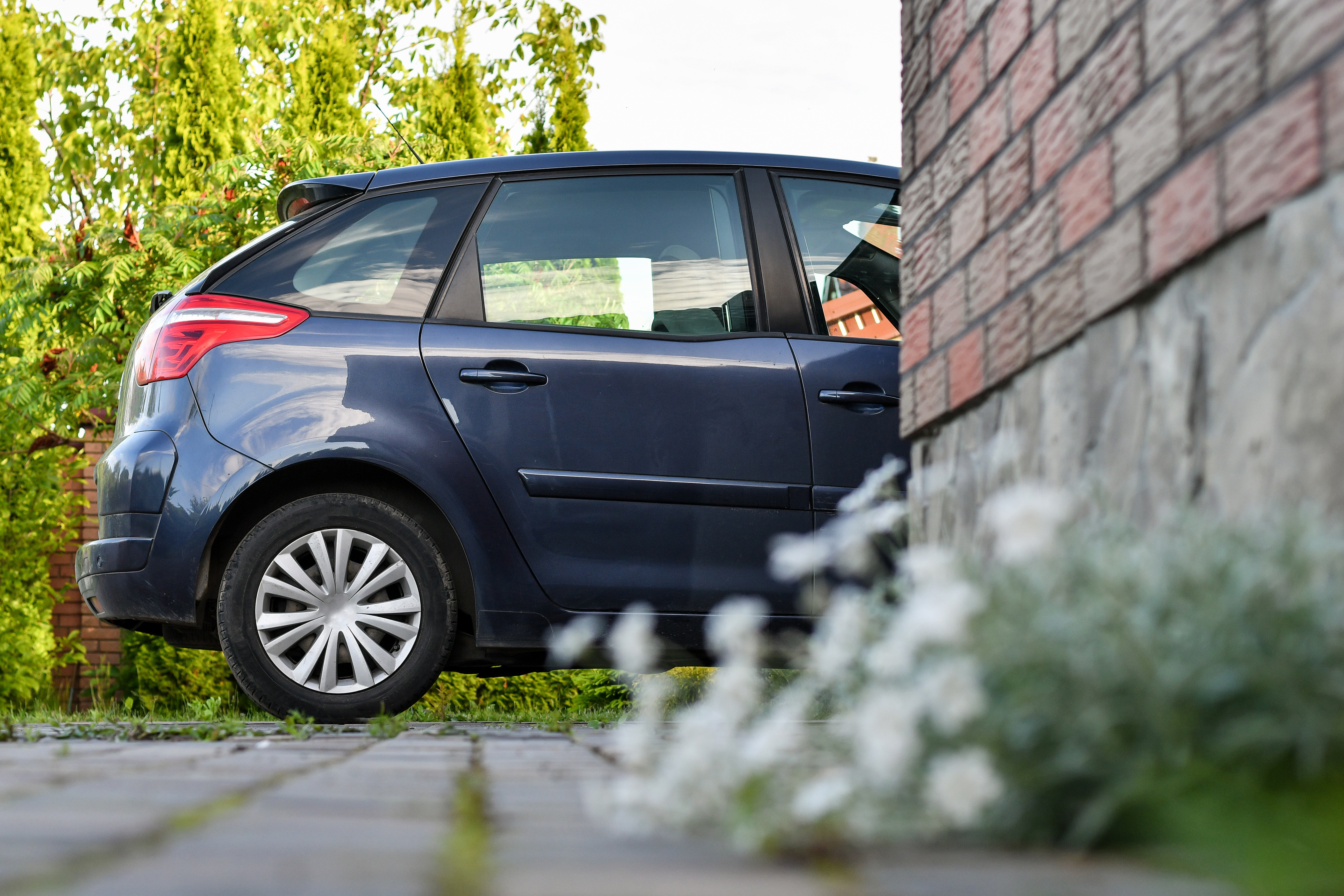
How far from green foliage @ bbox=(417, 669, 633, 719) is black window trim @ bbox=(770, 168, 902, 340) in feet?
8.28

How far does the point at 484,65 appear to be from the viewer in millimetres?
14266

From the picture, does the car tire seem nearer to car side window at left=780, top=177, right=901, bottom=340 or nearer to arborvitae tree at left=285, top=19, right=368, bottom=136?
car side window at left=780, top=177, right=901, bottom=340

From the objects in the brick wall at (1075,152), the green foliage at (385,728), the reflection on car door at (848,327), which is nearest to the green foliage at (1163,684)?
the brick wall at (1075,152)

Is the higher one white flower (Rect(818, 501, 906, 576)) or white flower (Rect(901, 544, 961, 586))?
white flower (Rect(818, 501, 906, 576))

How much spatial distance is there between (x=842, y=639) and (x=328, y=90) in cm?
935

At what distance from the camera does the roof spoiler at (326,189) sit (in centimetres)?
404

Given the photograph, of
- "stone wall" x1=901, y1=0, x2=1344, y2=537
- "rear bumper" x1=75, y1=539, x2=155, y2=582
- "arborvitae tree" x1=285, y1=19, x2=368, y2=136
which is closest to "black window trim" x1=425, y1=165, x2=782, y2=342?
"stone wall" x1=901, y1=0, x2=1344, y2=537

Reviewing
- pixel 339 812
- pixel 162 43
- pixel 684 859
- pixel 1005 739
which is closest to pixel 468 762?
pixel 339 812

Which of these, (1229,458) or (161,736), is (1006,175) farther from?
(161,736)

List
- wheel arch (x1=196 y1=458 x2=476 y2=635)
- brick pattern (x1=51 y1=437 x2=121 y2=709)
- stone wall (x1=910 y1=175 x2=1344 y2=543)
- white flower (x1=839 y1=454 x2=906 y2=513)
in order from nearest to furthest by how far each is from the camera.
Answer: stone wall (x1=910 y1=175 x2=1344 y2=543), white flower (x1=839 y1=454 x2=906 y2=513), wheel arch (x1=196 y1=458 x2=476 y2=635), brick pattern (x1=51 y1=437 x2=121 y2=709)

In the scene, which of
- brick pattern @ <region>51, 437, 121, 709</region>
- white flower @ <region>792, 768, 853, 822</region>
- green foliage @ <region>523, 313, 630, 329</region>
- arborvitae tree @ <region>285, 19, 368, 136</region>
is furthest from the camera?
arborvitae tree @ <region>285, 19, 368, 136</region>

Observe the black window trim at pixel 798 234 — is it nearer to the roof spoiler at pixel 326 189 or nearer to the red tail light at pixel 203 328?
the roof spoiler at pixel 326 189

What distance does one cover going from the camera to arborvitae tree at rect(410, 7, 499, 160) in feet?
35.6

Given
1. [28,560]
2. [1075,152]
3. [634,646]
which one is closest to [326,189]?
[1075,152]
